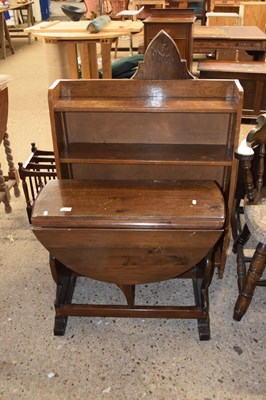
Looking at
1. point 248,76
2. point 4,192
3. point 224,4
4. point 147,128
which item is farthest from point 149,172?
point 224,4

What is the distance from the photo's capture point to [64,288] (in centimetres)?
173

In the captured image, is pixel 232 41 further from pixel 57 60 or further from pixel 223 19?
pixel 223 19

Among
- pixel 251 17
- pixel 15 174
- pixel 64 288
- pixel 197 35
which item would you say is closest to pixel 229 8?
pixel 251 17

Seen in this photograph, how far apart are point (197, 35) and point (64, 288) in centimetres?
336

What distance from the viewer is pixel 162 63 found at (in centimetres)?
175

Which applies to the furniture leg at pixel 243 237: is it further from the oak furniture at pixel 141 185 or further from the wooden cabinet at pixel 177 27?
the wooden cabinet at pixel 177 27

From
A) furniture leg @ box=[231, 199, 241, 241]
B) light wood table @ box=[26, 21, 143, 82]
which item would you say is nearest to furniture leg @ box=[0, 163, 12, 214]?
furniture leg @ box=[231, 199, 241, 241]

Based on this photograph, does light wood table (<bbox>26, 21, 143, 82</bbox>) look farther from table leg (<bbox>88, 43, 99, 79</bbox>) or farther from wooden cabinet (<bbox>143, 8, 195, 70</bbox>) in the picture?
wooden cabinet (<bbox>143, 8, 195, 70</bbox>)

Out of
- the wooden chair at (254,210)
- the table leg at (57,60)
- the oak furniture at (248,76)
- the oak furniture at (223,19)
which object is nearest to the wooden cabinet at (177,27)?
the oak furniture at (248,76)

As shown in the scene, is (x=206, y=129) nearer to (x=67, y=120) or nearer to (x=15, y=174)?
(x=67, y=120)

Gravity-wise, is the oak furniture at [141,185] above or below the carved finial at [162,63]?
below

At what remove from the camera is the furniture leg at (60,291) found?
159 centimetres

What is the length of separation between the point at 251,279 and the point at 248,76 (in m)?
2.41

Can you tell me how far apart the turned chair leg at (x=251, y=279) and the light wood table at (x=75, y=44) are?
9.02 feet
